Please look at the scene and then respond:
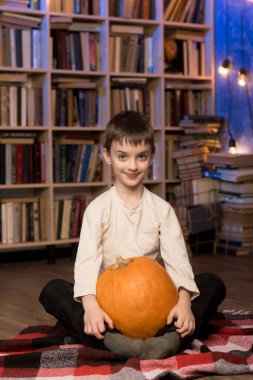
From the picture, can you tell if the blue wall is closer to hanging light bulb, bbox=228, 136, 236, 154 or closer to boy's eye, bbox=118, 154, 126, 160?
hanging light bulb, bbox=228, 136, 236, 154

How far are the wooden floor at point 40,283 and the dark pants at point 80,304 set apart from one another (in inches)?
12.0

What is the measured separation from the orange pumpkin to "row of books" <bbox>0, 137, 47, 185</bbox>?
2.63 m

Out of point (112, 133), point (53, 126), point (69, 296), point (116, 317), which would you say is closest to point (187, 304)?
point (116, 317)

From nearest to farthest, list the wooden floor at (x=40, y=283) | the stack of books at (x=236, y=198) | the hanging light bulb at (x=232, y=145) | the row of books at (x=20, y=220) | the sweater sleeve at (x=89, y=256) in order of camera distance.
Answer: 1. the sweater sleeve at (x=89, y=256)
2. the wooden floor at (x=40, y=283)
3. the row of books at (x=20, y=220)
4. the stack of books at (x=236, y=198)
5. the hanging light bulb at (x=232, y=145)

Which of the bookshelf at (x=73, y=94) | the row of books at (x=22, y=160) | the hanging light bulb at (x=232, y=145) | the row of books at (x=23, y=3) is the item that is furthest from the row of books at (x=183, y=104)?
the row of books at (x=23, y=3)

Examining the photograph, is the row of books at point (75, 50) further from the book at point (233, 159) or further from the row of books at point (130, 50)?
the book at point (233, 159)

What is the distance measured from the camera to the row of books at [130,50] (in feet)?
16.2

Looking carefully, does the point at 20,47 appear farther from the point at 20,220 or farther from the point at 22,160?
the point at 20,220

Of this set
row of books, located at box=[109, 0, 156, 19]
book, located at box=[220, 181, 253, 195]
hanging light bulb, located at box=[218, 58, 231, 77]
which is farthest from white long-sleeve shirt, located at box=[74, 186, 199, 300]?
hanging light bulb, located at box=[218, 58, 231, 77]

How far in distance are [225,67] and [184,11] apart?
55 centimetres

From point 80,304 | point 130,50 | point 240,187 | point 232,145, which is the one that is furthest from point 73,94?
point 80,304

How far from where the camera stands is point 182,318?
212 cm

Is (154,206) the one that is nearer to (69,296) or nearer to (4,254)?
(69,296)

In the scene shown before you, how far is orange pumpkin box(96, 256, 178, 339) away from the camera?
208 centimetres
